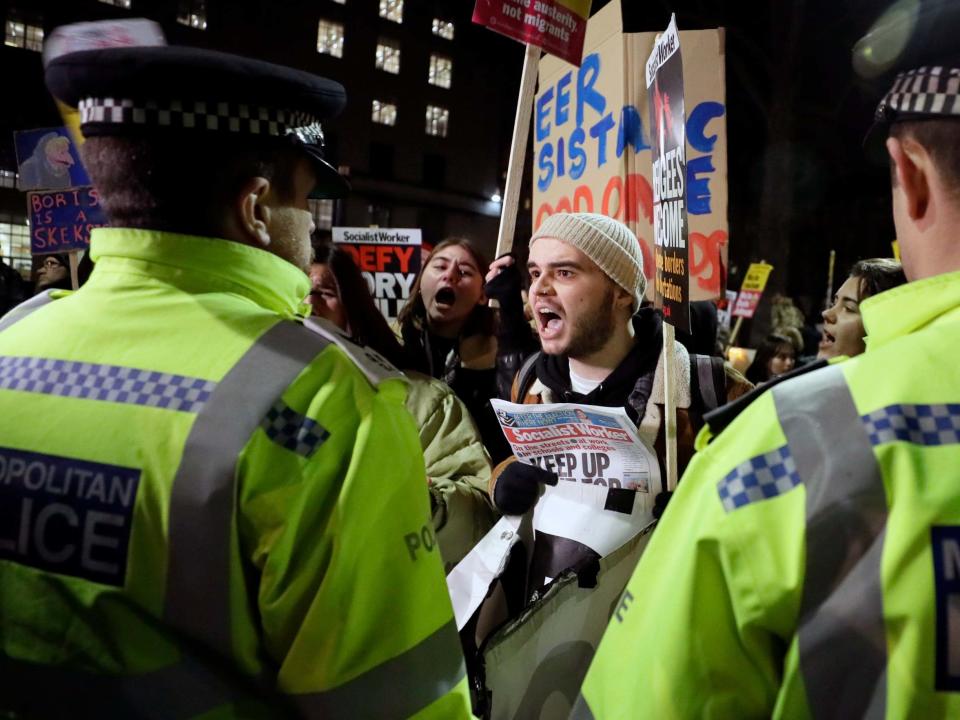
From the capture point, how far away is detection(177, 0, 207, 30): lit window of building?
29.2 meters

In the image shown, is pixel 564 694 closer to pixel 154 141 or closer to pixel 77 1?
pixel 154 141

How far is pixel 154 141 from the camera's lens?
52.6 inches

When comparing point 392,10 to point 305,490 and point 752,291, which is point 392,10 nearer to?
point 752,291

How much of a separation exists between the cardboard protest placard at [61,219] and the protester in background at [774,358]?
239 inches

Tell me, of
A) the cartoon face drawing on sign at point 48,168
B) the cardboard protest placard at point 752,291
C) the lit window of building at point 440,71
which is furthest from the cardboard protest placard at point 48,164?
the lit window of building at point 440,71

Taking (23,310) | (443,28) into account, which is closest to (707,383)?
(23,310)

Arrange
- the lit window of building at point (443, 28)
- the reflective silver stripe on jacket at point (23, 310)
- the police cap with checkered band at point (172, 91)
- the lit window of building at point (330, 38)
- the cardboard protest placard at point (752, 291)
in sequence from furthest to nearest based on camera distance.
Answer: the lit window of building at point (443, 28) < the lit window of building at point (330, 38) < the cardboard protest placard at point (752, 291) < the reflective silver stripe on jacket at point (23, 310) < the police cap with checkered band at point (172, 91)

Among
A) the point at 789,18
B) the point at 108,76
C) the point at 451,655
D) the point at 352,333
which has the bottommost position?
the point at 451,655

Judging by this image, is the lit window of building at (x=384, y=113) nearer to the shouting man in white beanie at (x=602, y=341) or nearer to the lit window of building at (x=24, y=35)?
the lit window of building at (x=24, y=35)

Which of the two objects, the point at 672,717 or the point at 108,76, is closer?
the point at 672,717

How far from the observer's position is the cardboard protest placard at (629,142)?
4090 mm

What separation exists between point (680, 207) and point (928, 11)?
1.36 meters

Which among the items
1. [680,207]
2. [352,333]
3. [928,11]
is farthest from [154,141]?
[352,333]

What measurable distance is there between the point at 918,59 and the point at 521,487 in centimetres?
180
